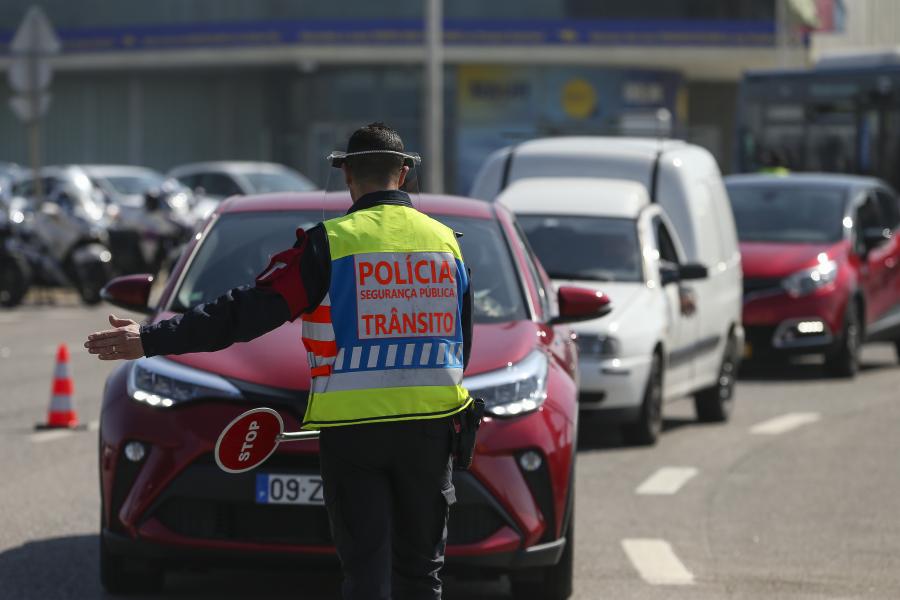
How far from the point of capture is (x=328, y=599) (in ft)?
24.5

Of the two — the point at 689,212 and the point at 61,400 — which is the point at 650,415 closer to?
the point at 689,212

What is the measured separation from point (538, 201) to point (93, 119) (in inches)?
1721

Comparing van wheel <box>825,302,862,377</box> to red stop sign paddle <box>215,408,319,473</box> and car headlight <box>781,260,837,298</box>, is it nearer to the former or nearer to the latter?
car headlight <box>781,260,837,298</box>

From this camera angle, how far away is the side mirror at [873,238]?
18047 millimetres

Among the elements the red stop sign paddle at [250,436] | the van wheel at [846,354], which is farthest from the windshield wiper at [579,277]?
the red stop sign paddle at [250,436]

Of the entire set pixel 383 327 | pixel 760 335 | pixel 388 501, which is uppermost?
pixel 383 327

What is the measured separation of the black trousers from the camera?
5.00m

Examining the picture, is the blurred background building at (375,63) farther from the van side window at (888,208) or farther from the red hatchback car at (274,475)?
the red hatchback car at (274,475)

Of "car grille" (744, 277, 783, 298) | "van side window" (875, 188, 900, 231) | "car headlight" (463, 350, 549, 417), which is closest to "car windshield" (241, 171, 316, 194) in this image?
"van side window" (875, 188, 900, 231)

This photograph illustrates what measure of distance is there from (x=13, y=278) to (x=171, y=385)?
17.3m

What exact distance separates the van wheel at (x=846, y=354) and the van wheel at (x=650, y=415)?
16.3ft

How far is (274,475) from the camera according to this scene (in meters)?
6.82

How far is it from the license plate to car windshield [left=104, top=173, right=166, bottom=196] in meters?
27.7

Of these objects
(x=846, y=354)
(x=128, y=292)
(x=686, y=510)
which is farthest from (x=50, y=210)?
(x=128, y=292)
